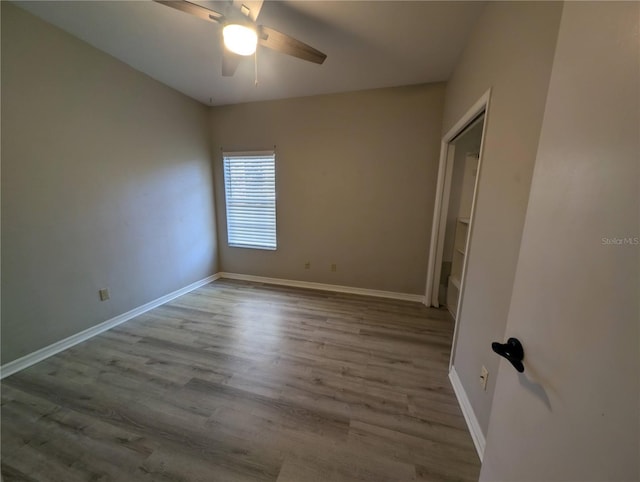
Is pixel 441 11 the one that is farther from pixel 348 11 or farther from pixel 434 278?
pixel 434 278

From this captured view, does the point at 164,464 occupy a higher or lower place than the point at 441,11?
lower

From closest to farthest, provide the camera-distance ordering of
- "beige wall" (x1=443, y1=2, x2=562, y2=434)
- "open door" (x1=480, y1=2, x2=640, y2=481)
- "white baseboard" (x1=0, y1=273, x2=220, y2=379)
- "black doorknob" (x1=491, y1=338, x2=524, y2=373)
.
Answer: "open door" (x1=480, y1=2, x2=640, y2=481) → "black doorknob" (x1=491, y1=338, x2=524, y2=373) → "beige wall" (x1=443, y1=2, x2=562, y2=434) → "white baseboard" (x1=0, y1=273, x2=220, y2=379)

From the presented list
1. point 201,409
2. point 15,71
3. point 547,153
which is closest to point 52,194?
point 15,71

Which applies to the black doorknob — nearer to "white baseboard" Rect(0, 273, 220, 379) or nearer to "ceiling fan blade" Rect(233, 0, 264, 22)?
"ceiling fan blade" Rect(233, 0, 264, 22)

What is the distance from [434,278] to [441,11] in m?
2.48

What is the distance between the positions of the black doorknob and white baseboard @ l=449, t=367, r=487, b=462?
0.82m

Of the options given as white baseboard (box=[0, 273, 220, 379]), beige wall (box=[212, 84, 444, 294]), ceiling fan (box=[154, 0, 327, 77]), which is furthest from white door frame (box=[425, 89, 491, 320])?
white baseboard (box=[0, 273, 220, 379])

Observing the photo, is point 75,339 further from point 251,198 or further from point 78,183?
point 251,198

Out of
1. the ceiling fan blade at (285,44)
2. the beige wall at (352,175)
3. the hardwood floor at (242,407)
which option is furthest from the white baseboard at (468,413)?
the ceiling fan blade at (285,44)

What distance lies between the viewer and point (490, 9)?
144cm

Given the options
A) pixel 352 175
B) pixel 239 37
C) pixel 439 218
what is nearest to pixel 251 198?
pixel 352 175

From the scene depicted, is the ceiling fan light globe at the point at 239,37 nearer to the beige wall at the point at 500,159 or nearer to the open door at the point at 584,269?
the beige wall at the point at 500,159

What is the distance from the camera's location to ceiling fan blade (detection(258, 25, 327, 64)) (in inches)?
58.5

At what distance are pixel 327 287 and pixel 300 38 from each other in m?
2.82
